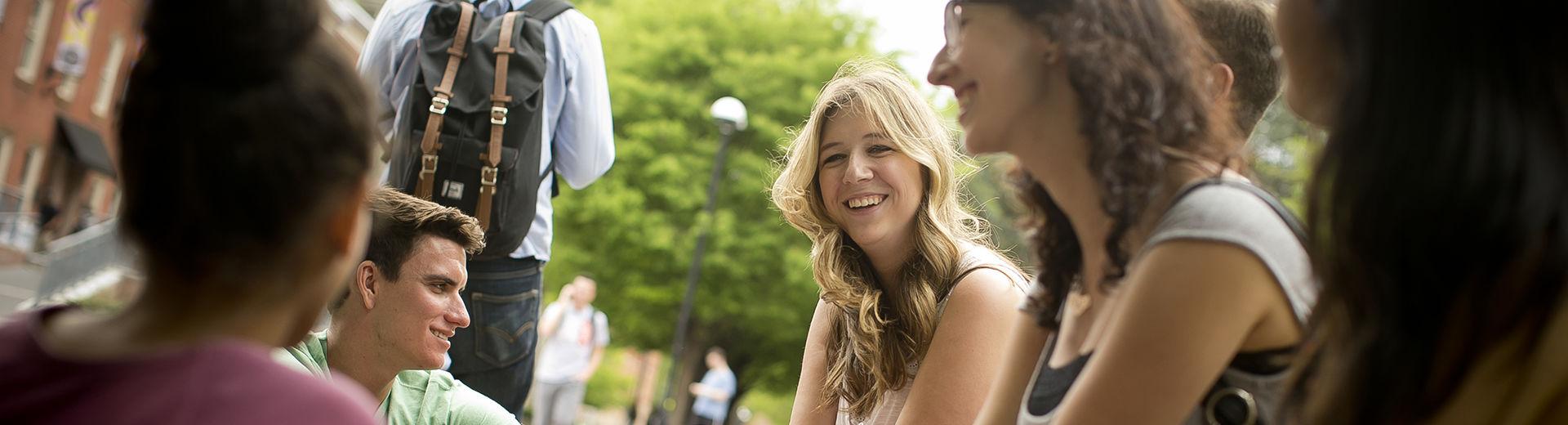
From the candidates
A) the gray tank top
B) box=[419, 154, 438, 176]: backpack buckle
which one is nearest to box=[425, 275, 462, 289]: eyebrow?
box=[419, 154, 438, 176]: backpack buckle

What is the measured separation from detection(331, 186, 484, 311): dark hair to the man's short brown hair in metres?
2.17

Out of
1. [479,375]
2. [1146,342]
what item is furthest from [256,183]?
[479,375]

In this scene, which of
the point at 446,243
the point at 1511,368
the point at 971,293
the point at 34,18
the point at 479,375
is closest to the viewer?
the point at 1511,368

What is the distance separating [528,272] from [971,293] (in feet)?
5.54

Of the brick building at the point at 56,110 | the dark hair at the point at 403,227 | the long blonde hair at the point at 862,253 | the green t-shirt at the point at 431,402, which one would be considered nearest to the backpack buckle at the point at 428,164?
the dark hair at the point at 403,227

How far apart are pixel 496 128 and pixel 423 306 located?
0.78 meters

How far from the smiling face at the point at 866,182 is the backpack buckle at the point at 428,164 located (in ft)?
4.10

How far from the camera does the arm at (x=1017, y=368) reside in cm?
240

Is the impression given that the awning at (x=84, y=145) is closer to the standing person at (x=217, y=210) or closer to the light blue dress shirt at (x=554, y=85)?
the light blue dress shirt at (x=554, y=85)

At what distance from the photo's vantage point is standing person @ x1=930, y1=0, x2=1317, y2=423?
1850mm

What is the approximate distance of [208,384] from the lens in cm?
136

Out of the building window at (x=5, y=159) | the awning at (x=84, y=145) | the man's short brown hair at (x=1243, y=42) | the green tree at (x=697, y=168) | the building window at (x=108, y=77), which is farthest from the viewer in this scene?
the building window at (x=108, y=77)

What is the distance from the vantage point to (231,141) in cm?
141

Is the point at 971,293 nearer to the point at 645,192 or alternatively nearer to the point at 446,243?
the point at 446,243
